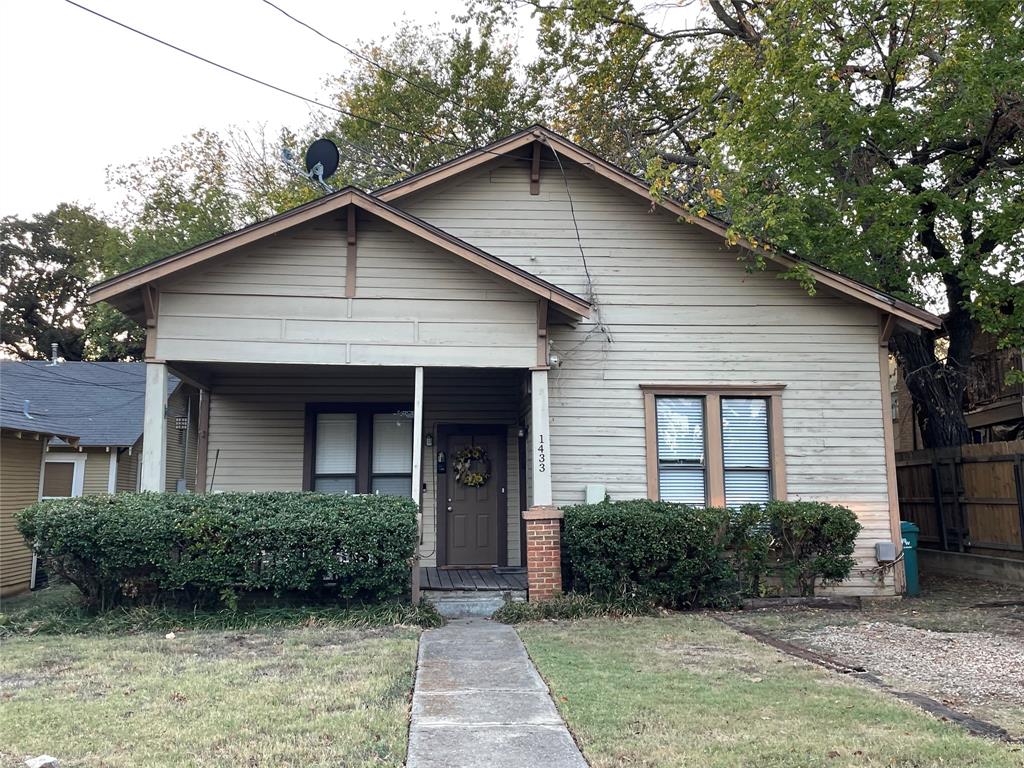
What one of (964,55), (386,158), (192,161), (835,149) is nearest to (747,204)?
(835,149)

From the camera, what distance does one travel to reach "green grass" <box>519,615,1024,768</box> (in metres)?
4.23

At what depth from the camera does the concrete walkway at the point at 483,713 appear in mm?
4227

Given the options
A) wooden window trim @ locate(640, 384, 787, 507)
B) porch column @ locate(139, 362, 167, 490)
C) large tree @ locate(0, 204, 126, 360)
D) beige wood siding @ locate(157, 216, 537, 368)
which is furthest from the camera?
large tree @ locate(0, 204, 126, 360)

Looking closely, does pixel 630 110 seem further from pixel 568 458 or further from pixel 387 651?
pixel 387 651

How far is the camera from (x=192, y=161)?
2820cm

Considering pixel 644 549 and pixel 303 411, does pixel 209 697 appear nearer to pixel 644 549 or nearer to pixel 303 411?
pixel 644 549

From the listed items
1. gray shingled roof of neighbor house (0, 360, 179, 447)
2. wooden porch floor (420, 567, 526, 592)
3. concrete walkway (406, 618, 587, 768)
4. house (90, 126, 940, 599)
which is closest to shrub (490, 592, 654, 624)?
house (90, 126, 940, 599)

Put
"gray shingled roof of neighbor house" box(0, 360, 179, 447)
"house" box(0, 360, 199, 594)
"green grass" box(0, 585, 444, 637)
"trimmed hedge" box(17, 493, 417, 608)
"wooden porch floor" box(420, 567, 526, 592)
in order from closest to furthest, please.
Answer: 1. "green grass" box(0, 585, 444, 637)
2. "trimmed hedge" box(17, 493, 417, 608)
3. "wooden porch floor" box(420, 567, 526, 592)
4. "house" box(0, 360, 199, 594)
5. "gray shingled roof of neighbor house" box(0, 360, 179, 447)

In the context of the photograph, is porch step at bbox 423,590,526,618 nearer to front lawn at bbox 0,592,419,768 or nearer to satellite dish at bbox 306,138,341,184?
front lawn at bbox 0,592,419,768

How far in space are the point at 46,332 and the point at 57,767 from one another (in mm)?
37987

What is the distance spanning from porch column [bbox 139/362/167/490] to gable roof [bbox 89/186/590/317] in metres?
0.93

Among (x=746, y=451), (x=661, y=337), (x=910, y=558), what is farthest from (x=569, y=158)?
(x=910, y=558)

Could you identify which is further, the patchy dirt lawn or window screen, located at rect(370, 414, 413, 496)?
window screen, located at rect(370, 414, 413, 496)

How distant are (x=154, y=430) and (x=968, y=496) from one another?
1234 centimetres
